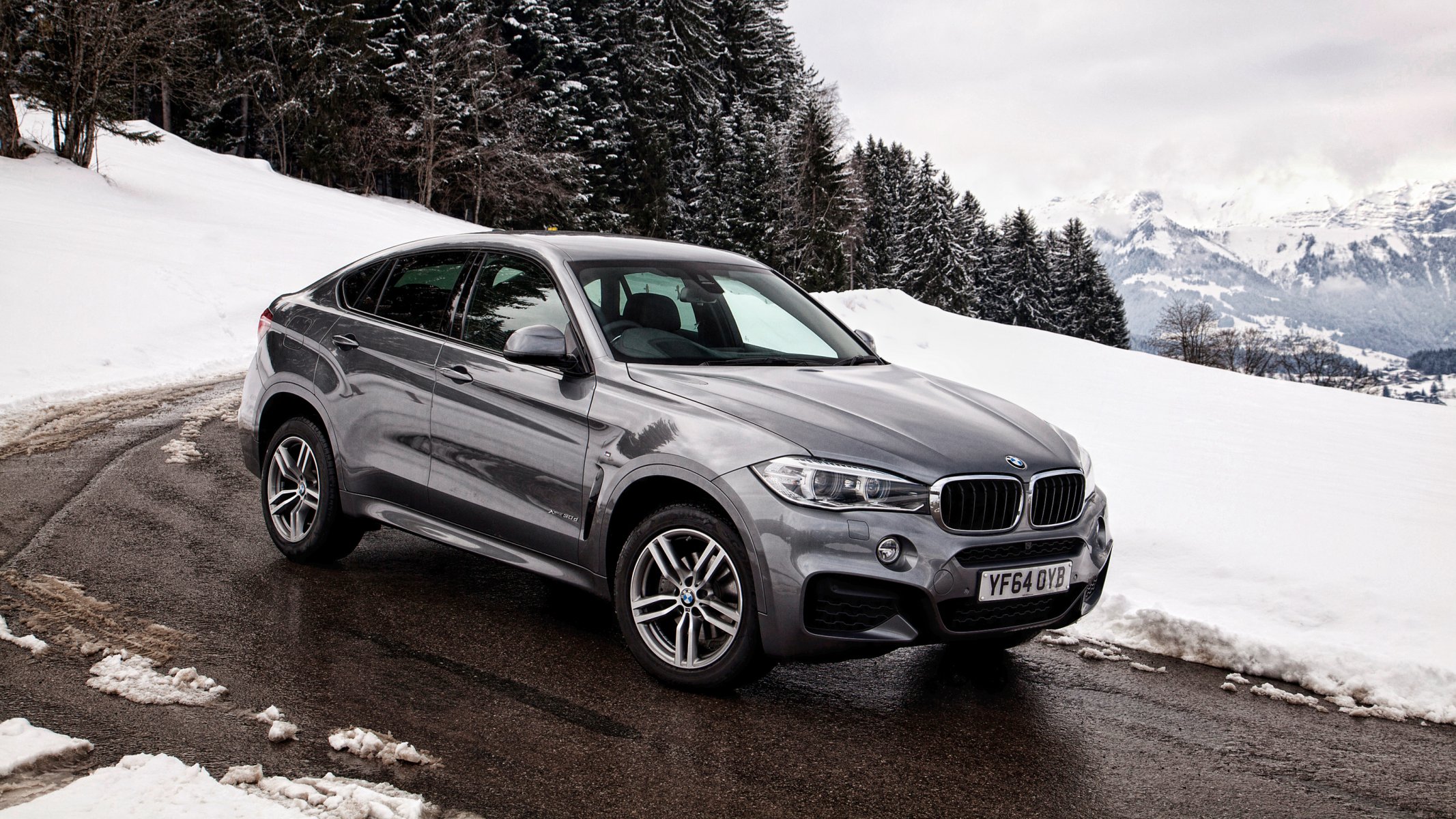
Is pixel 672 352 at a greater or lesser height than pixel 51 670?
greater

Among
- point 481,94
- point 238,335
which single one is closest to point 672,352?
point 238,335

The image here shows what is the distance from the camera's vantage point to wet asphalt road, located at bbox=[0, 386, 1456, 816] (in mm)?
3438

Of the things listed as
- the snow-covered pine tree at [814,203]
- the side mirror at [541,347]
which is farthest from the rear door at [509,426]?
the snow-covered pine tree at [814,203]

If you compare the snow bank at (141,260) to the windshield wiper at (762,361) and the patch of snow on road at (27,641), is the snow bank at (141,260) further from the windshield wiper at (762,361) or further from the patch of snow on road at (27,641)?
the windshield wiper at (762,361)

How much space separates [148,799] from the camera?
120 inches

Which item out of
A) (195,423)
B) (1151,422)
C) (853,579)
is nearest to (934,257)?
(1151,422)

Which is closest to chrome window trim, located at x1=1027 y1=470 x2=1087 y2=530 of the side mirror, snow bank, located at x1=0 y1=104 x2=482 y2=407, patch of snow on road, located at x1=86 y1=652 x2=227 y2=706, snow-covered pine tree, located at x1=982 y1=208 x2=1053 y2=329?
the side mirror

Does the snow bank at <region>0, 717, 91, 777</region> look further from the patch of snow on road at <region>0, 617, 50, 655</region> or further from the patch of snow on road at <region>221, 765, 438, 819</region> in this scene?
the patch of snow on road at <region>0, 617, 50, 655</region>

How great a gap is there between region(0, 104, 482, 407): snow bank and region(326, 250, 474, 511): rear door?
648 centimetres

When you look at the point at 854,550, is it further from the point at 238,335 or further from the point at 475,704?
the point at 238,335

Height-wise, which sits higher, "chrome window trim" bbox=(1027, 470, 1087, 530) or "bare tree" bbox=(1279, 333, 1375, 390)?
"chrome window trim" bbox=(1027, 470, 1087, 530)

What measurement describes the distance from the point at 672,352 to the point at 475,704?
1.60m

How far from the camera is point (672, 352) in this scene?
4699 millimetres

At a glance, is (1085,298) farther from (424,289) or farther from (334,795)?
(334,795)
